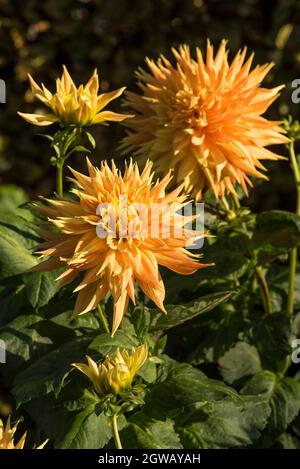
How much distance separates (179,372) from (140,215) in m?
0.37

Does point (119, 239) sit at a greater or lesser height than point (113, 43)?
lesser

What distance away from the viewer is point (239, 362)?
2.18 metres

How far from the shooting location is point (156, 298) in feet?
5.30

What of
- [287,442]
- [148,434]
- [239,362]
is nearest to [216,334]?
[239,362]

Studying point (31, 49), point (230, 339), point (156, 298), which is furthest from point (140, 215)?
point (31, 49)

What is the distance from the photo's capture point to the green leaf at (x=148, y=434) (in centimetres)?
174

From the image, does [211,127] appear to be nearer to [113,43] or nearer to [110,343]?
[110,343]

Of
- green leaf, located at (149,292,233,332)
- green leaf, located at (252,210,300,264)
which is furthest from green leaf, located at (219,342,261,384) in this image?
green leaf, located at (149,292,233,332)

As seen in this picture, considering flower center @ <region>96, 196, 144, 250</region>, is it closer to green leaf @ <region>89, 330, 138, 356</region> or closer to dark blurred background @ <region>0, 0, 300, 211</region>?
green leaf @ <region>89, 330, 138, 356</region>

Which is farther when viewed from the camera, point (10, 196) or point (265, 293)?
point (10, 196)

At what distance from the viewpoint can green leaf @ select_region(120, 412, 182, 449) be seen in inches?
68.6

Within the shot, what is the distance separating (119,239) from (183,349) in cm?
68

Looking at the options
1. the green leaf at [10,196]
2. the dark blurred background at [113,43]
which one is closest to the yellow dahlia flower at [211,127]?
the dark blurred background at [113,43]
